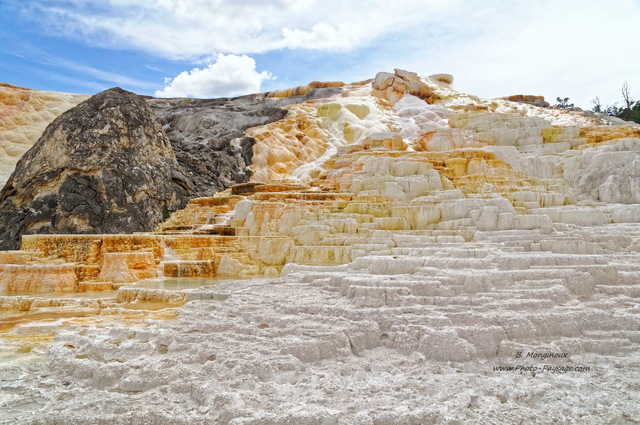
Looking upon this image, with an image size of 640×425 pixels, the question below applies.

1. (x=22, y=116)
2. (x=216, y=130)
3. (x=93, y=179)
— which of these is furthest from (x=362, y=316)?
(x=22, y=116)

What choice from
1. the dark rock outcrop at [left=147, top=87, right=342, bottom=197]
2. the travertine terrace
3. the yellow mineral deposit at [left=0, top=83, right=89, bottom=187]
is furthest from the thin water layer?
the yellow mineral deposit at [left=0, top=83, right=89, bottom=187]

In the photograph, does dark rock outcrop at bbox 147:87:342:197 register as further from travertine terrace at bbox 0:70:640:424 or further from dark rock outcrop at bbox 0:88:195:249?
travertine terrace at bbox 0:70:640:424

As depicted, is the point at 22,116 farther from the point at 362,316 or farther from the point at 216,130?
the point at 362,316

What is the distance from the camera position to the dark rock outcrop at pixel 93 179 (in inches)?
595

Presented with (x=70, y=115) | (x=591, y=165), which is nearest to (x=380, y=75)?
(x=591, y=165)

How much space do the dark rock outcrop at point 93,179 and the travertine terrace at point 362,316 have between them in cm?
397

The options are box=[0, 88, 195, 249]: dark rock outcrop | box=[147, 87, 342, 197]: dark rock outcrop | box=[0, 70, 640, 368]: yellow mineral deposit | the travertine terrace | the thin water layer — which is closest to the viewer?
the travertine terrace

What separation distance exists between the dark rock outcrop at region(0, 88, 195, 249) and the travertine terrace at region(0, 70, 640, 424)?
397 centimetres

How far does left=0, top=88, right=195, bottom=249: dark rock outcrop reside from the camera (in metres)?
15.1

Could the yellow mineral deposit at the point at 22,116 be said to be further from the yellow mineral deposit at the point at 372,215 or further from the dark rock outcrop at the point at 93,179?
the yellow mineral deposit at the point at 372,215

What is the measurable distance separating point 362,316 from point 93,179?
13.8 meters

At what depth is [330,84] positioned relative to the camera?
35656mm

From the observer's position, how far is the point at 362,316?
5.00 m

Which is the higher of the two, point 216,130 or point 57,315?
point 216,130
